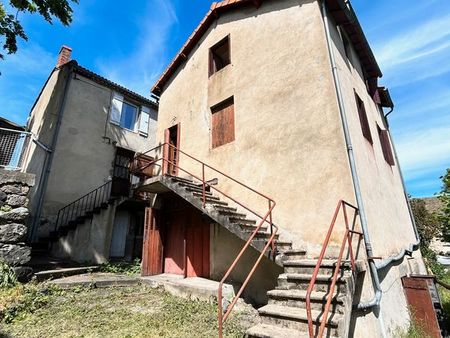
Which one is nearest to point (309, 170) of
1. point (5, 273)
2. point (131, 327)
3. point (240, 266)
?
point (240, 266)

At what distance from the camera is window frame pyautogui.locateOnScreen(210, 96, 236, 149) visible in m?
8.00

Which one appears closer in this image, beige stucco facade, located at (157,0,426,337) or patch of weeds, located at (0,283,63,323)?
patch of weeds, located at (0,283,63,323)

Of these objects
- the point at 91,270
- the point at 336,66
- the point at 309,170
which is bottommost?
the point at 91,270

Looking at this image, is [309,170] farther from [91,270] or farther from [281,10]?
[91,270]

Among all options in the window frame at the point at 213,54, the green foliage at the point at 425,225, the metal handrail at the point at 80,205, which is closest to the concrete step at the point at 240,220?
the window frame at the point at 213,54

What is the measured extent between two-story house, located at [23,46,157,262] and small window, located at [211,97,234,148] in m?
4.78

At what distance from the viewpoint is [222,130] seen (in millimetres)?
8328

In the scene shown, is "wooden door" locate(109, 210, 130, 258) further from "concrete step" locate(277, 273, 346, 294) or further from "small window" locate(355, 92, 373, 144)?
"small window" locate(355, 92, 373, 144)

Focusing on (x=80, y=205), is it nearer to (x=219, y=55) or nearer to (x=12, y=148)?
(x=12, y=148)

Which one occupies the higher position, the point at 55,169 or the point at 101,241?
the point at 55,169

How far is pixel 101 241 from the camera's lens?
9680 mm

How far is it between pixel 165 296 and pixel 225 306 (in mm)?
1850

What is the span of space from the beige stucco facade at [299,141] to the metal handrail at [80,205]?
5610 mm

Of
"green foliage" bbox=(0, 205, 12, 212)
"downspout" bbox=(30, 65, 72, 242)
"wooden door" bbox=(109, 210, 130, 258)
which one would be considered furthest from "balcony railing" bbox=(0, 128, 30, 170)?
"wooden door" bbox=(109, 210, 130, 258)
